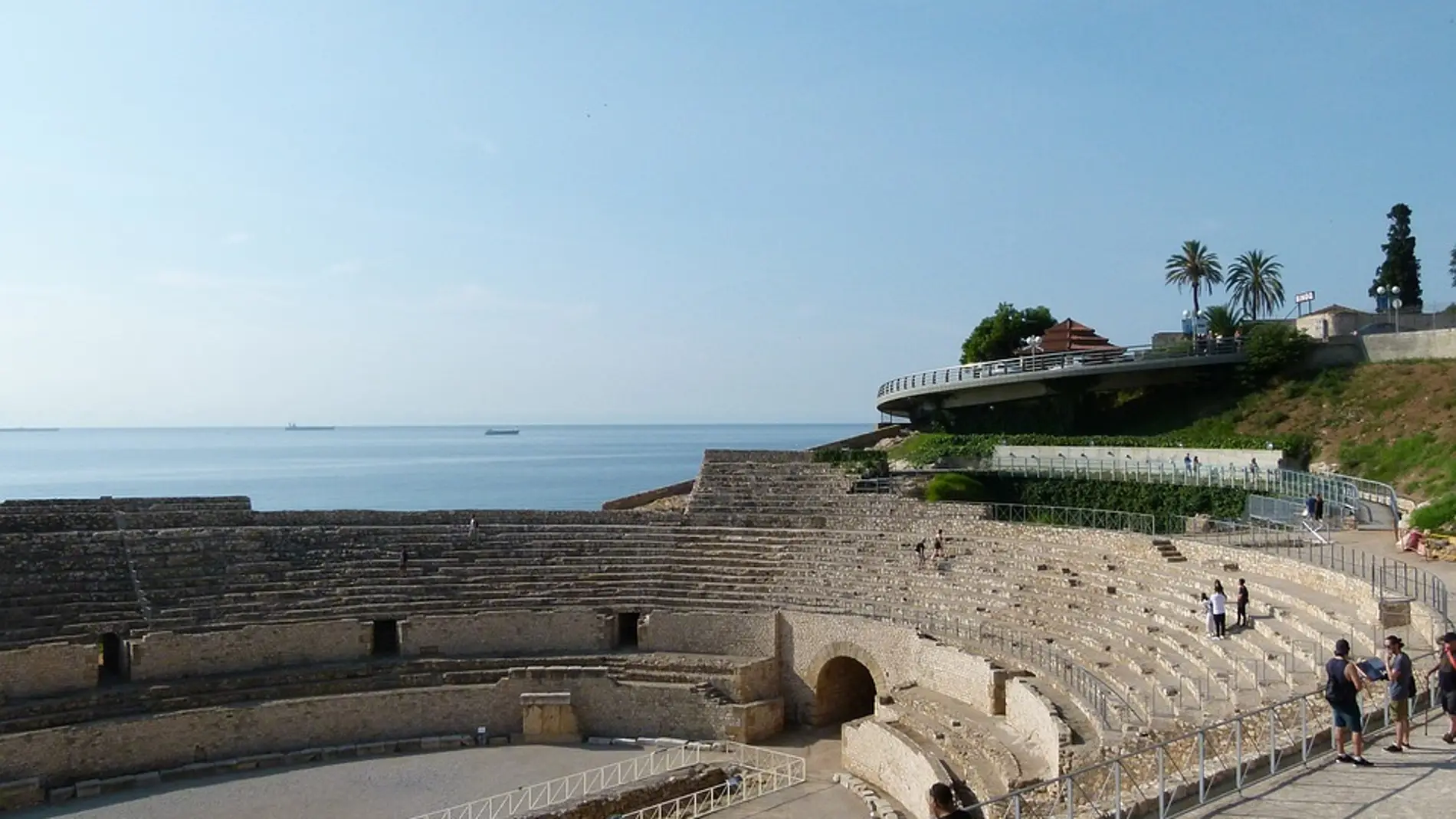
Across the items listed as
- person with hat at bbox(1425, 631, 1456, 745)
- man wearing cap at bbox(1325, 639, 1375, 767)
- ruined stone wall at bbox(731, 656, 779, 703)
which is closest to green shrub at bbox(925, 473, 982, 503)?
ruined stone wall at bbox(731, 656, 779, 703)

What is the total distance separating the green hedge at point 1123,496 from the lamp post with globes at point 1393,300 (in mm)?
22650

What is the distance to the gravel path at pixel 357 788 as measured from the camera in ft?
63.2

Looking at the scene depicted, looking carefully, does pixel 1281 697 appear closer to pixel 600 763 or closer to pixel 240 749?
pixel 600 763

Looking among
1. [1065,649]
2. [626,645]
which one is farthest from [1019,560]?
[626,645]

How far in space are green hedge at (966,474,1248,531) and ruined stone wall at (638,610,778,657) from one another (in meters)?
9.23

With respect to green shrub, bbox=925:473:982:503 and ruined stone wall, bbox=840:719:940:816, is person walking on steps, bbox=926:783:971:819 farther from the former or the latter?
green shrub, bbox=925:473:982:503

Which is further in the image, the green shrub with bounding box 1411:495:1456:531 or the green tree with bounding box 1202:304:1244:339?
A: the green tree with bounding box 1202:304:1244:339

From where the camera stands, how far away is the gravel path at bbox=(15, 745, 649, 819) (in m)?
19.2

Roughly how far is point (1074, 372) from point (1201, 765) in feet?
109

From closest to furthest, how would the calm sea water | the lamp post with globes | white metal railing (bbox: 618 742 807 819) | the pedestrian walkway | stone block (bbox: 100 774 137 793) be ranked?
1. the pedestrian walkway
2. white metal railing (bbox: 618 742 807 819)
3. stone block (bbox: 100 774 137 793)
4. the lamp post with globes
5. the calm sea water

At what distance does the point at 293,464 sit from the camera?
5906 inches

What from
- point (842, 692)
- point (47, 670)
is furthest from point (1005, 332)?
point (47, 670)

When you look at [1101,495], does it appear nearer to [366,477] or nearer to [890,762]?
[890,762]

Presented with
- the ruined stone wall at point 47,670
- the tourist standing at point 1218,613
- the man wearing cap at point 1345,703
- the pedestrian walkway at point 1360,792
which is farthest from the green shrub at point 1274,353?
the ruined stone wall at point 47,670
